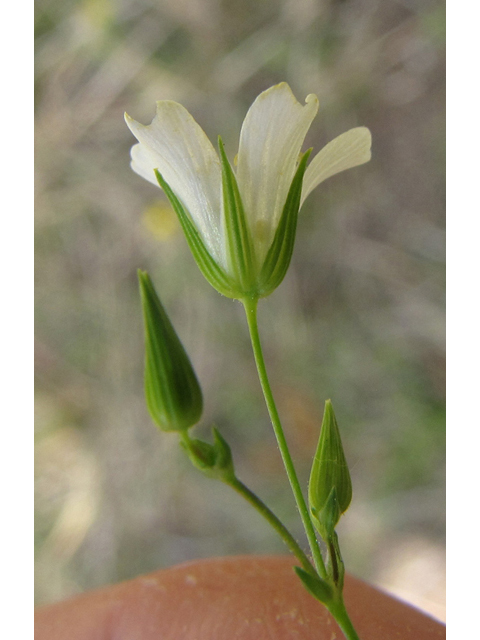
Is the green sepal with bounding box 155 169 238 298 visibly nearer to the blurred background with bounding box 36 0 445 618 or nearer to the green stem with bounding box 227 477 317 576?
the green stem with bounding box 227 477 317 576

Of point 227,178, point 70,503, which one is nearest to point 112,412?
point 70,503

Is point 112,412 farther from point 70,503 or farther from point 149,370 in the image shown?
point 149,370

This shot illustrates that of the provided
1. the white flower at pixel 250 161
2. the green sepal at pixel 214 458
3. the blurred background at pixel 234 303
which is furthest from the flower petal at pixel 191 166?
the blurred background at pixel 234 303

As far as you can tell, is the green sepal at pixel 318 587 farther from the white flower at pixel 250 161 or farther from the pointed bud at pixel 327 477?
the white flower at pixel 250 161

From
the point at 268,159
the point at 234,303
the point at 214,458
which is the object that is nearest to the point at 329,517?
the point at 214,458

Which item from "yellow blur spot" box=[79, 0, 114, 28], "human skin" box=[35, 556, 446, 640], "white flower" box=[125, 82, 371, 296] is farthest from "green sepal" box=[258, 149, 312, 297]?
"yellow blur spot" box=[79, 0, 114, 28]

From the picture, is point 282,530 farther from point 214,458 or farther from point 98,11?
point 98,11
